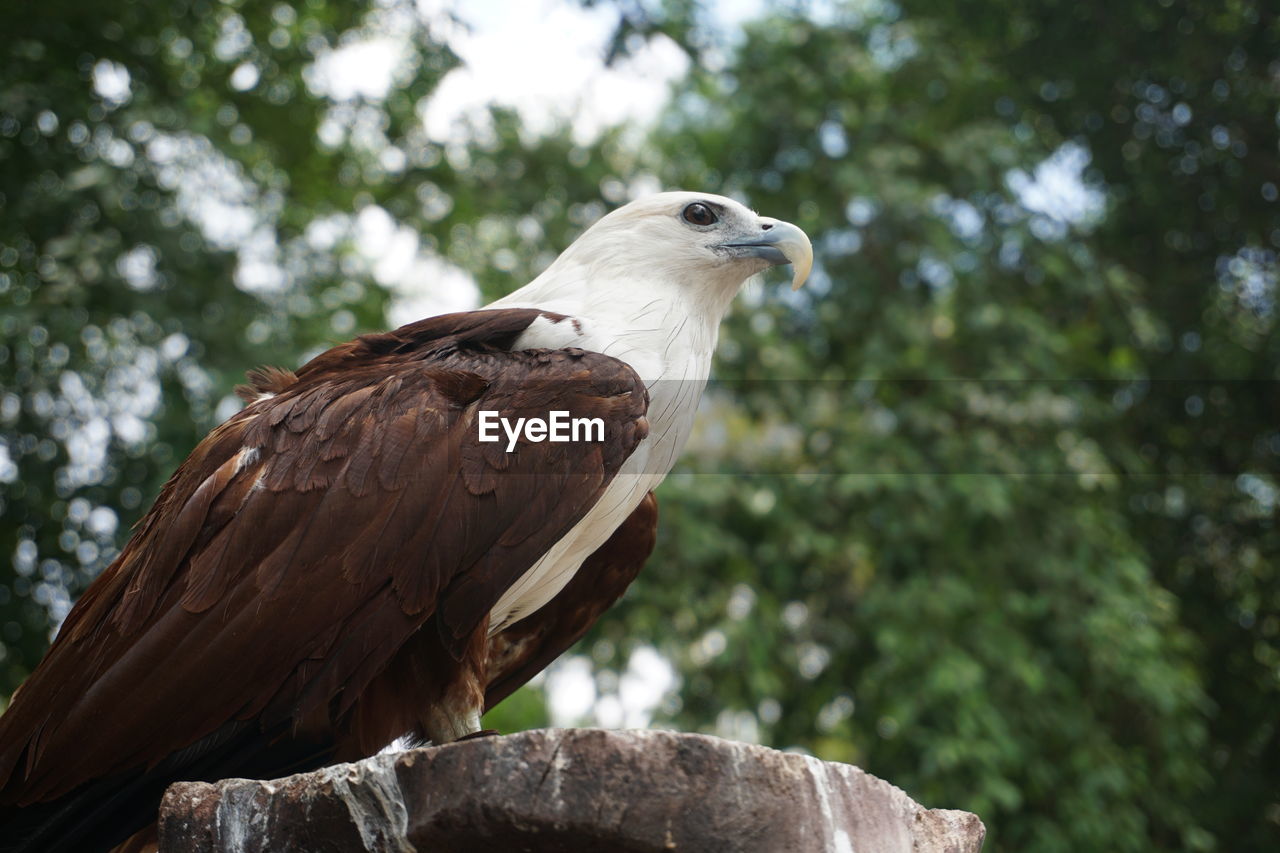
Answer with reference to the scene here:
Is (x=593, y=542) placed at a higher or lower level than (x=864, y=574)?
higher

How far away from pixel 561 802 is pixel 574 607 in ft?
4.97

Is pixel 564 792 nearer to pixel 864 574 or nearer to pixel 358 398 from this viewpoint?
pixel 358 398

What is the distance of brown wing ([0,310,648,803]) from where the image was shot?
2643 millimetres

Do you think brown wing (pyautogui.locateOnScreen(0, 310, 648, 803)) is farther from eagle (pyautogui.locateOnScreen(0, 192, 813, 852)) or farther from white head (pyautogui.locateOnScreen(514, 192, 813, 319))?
white head (pyautogui.locateOnScreen(514, 192, 813, 319))

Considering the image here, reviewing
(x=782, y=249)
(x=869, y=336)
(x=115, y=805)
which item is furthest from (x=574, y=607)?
(x=869, y=336)

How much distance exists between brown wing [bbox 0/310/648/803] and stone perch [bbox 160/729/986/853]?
0.41 meters

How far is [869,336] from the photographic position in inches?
350

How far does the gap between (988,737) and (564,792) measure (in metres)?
5.83

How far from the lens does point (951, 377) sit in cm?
855

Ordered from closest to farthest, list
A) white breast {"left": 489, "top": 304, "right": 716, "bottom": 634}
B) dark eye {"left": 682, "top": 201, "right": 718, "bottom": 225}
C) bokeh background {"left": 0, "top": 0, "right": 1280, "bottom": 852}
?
white breast {"left": 489, "top": 304, "right": 716, "bottom": 634}, dark eye {"left": 682, "top": 201, "right": 718, "bottom": 225}, bokeh background {"left": 0, "top": 0, "right": 1280, "bottom": 852}

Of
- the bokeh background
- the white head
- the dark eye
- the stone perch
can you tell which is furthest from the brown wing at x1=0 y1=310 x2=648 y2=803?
the bokeh background

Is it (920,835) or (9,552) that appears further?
(9,552)

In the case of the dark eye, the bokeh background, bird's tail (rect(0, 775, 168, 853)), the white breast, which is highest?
the dark eye

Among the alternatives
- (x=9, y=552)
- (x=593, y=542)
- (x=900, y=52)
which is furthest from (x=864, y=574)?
(x=593, y=542)
